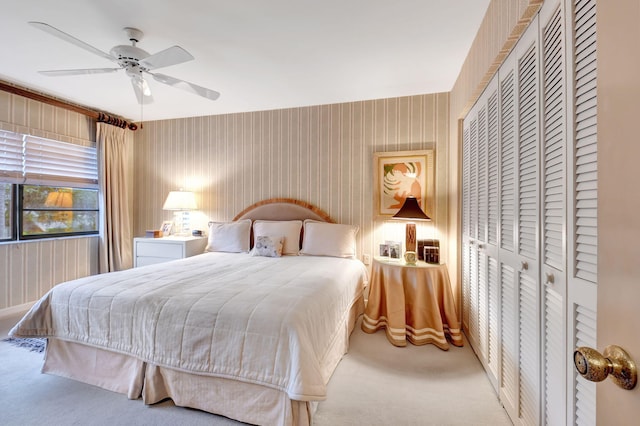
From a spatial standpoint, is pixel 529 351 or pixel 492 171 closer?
pixel 529 351

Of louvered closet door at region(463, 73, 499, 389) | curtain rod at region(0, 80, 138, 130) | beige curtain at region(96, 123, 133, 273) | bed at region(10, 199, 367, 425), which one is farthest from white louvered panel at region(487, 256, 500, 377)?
curtain rod at region(0, 80, 138, 130)

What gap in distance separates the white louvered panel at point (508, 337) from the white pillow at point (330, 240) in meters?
1.57

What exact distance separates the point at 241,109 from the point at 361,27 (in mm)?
2069

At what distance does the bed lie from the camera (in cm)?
138

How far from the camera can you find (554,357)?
3.59 feet

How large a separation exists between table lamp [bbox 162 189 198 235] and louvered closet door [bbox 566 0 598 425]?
3.74 metres

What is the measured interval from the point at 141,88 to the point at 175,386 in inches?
88.5

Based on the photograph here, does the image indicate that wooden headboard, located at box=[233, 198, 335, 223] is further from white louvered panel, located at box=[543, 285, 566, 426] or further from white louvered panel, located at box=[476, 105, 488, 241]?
white louvered panel, located at box=[543, 285, 566, 426]

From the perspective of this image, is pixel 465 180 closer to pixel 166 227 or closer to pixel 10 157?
pixel 166 227

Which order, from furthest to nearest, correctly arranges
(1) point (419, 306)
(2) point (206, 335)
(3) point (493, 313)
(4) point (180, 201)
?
(4) point (180, 201) < (1) point (419, 306) < (3) point (493, 313) < (2) point (206, 335)

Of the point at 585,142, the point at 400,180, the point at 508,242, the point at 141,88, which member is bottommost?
the point at 508,242

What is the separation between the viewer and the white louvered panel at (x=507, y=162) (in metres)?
1.53

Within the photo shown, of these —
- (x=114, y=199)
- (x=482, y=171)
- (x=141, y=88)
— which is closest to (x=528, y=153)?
(x=482, y=171)

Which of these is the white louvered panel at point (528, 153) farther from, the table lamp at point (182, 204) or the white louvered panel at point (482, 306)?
the table lamp at point (182, 204)
